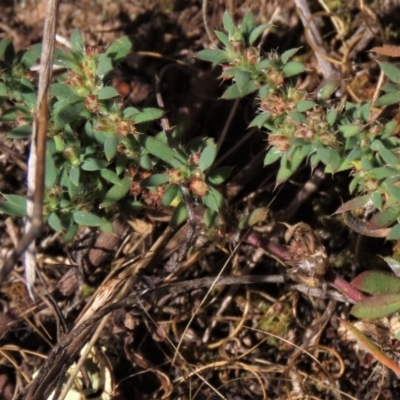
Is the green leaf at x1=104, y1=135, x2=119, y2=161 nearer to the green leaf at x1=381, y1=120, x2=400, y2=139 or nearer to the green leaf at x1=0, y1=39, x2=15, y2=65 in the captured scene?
the green leaf at x1=0, y1=39, x2=15, y2=65

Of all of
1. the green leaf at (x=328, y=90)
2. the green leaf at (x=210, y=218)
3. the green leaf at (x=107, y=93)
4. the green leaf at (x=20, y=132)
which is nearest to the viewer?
the green leaf at (x=107, y=93)

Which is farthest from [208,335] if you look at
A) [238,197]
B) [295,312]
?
[238,197]

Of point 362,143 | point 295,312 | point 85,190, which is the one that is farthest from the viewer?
point 295,312

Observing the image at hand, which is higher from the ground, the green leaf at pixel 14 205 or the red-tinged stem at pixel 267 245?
the green leaf at pixel 14 205

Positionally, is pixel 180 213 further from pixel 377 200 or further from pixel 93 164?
pixel 377 200

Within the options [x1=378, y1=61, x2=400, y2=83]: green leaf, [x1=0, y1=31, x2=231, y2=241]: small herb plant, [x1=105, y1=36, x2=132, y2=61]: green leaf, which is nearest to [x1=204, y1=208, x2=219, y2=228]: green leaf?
[x1=0, y1=31, x2=231, y2=241]: small herb plant

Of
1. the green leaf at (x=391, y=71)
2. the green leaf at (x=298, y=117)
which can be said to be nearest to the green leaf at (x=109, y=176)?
the green leaf at (x=298, y=117)

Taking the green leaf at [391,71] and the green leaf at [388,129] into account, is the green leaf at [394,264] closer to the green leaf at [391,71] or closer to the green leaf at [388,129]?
the green leaf at [388,129]

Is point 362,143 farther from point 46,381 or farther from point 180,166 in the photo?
point 46,381
